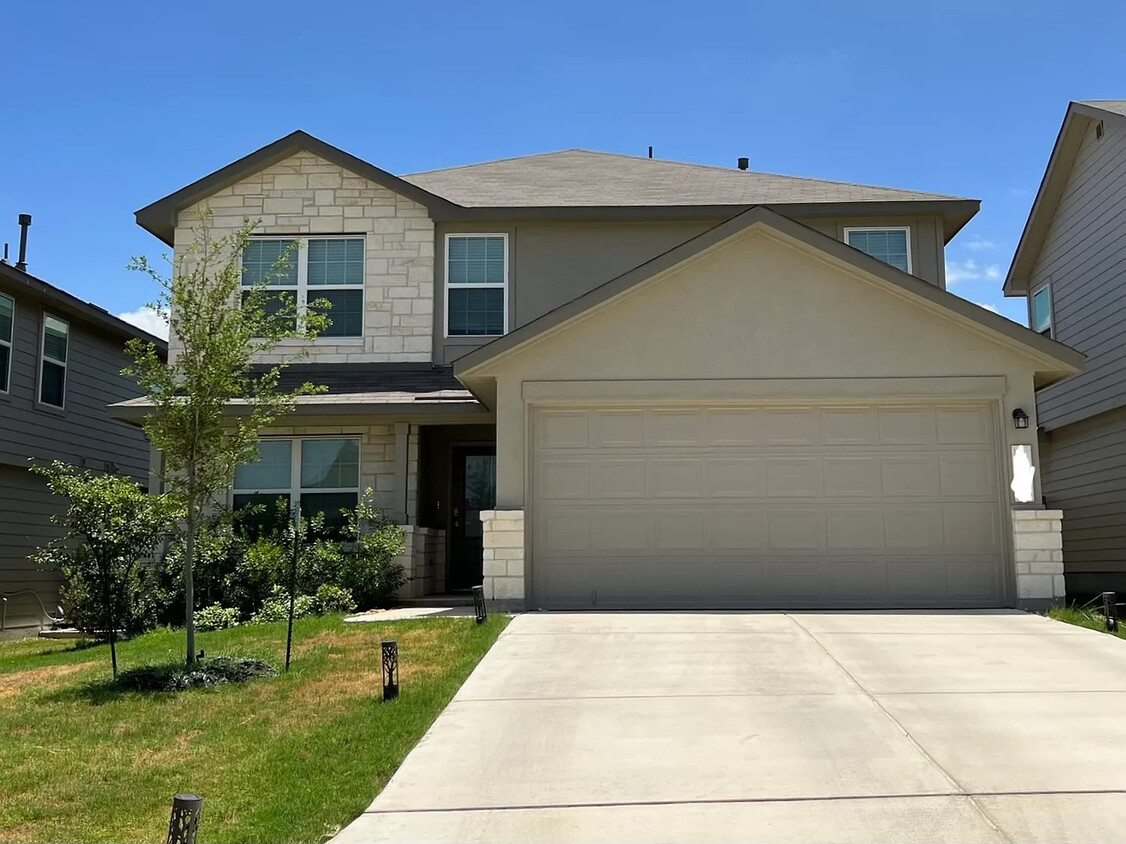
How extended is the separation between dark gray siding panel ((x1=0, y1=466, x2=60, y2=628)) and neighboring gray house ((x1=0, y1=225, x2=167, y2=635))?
16 mm

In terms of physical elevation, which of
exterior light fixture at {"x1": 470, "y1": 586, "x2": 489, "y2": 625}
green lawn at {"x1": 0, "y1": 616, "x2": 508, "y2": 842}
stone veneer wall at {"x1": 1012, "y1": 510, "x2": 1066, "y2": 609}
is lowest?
green lawn at {"x1": 0, "y1": 616, "x2": 508, "y2": 842}

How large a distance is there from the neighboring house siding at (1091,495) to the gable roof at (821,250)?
571 cm

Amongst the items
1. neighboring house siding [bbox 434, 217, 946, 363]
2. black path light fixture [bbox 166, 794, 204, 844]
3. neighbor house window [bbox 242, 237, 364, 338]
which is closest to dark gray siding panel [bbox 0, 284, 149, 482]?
neighbor house window [bbox 242, 237, 364, 338]

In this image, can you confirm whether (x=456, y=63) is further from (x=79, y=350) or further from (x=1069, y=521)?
(x=1069, y=521)

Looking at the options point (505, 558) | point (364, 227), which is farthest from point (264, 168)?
point (505, 558)

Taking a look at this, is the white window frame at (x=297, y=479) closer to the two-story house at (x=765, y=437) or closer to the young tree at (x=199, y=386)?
the two-story house at (x=765, y=437)

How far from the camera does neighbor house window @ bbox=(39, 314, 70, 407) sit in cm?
1788

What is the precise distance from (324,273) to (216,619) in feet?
18.8

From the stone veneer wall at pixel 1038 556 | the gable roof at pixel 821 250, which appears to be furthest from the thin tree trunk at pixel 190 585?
the stone veneer wall at pixel 1038 556

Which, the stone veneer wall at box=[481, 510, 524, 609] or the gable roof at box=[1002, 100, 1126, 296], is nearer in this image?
the stone veneer wall at box=[481, 510, 524, 609]

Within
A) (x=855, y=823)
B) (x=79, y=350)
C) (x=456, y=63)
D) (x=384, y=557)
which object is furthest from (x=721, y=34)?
(x=79, y=350)

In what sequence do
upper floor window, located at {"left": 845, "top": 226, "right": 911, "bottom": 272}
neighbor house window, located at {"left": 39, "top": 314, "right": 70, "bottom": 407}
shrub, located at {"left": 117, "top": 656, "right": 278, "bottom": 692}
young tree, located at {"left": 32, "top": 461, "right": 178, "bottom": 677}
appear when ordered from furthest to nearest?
neighbor house window, located at {"left": 39, "top": 314, "right": 70, "bottom": 407} → upper floor window, located at {"left": 845, "top": 226, "right": 911, "bottom": 272} → young tree, located at {"left": 32, "top": 461, "right": 178, "bottom": 677} → shrub, located at {"left": 117, "top": 656, "right": 278, "bottom": 692}

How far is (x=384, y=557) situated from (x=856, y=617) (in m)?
5.94

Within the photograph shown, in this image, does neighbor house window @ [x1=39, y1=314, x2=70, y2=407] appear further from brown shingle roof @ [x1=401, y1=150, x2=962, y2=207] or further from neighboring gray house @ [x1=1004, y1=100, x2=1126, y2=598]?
neighboring gray house @ [x1=1004, y1=100, x2=1126, y2=598]
